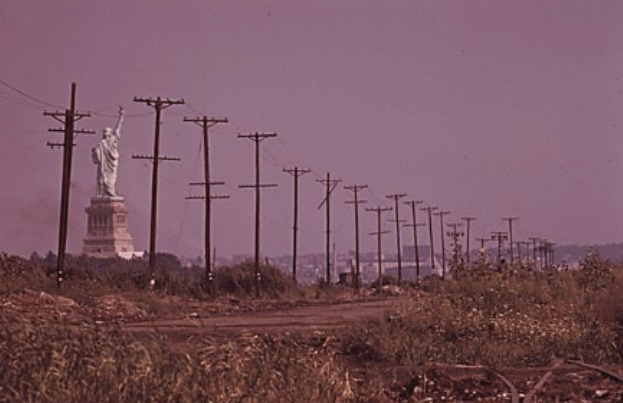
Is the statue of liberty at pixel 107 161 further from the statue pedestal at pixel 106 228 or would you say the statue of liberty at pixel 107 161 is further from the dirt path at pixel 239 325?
the dirt path at pixel 239 325

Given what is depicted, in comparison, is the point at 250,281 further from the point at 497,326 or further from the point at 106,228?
the point at 106,228

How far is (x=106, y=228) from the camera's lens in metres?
129

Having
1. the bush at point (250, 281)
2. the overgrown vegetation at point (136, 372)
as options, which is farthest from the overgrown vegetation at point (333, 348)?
the bush at point (250, 281)

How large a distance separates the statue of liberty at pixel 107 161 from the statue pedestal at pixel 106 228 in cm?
112

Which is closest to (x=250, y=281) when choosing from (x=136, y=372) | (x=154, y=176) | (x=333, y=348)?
Result: (x=154, y=176)

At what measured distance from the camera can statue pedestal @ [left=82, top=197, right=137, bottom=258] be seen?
12669 centimetres

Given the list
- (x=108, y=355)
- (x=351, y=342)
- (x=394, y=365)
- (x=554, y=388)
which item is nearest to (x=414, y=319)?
(x=351, y=342)

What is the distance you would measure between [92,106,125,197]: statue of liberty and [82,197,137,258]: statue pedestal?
3.67ft

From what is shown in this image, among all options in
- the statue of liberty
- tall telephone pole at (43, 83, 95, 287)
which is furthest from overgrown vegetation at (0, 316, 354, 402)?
the statue of liberty

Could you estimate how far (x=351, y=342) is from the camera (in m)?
22.6

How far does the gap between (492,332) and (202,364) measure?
13.2 metres

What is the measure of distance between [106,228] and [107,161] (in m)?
8.59

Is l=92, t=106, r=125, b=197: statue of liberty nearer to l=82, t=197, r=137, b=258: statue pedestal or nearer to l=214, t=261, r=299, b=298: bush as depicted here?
l=82, t=197, r=137, b=258: statue pedestal

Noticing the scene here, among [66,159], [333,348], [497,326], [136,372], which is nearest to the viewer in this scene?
[136,372]
